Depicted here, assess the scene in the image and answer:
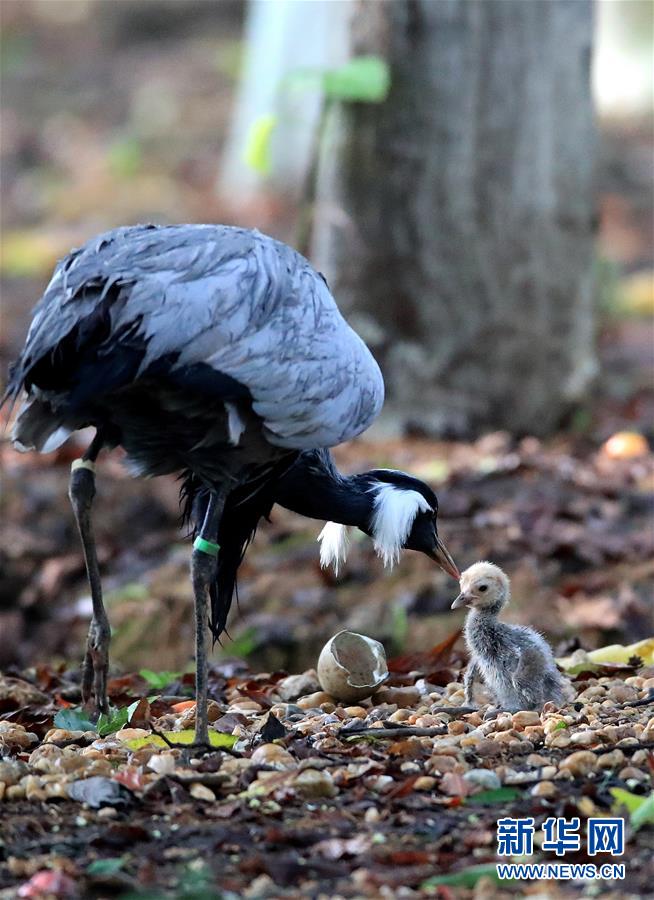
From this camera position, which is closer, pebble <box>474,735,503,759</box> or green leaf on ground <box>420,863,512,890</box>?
green leaf on ground <box>420,863,512,890</box>

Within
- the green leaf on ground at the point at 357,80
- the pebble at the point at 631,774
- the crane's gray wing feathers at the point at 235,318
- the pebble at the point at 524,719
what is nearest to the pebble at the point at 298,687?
the pebble at the point at 524,719

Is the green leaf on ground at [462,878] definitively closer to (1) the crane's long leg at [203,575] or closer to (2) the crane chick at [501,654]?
(1) the crane's long leg at [203,575]

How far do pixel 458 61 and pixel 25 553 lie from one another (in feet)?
13.9

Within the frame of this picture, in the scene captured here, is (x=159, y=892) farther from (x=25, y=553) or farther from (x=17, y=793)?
(x=25, y=553)

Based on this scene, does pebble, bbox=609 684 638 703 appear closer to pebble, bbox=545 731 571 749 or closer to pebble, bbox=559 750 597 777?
pebble, bbox=545 731 571 749

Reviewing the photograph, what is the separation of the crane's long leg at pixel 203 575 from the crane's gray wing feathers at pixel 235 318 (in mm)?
354

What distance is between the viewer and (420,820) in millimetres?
3912

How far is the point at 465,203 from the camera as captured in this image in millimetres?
9484

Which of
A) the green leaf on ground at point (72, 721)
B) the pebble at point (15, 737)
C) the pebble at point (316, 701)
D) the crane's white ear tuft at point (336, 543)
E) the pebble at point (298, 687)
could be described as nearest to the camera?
the pebble at point (15, 737)

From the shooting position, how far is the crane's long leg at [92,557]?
4.91 metres

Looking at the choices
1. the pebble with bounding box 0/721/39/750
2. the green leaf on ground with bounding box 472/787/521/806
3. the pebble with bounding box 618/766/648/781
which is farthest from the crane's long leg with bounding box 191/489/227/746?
the pebble with bounding box 618/766/648/781

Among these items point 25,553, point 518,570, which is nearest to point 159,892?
point 518,570

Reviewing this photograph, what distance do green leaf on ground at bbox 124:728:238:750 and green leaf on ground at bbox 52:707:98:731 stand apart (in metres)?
0.29

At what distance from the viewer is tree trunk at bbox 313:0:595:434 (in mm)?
9328
